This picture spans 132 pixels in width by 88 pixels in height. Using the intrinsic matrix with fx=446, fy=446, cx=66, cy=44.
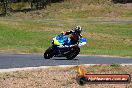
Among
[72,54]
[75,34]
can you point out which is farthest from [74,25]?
[75,34]

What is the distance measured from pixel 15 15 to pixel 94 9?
13.5 metres

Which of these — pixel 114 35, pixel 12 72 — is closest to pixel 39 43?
pixel 114 35

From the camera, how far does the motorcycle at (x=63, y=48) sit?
67.5 feet

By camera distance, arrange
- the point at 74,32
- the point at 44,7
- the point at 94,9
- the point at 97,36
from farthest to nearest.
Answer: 1. the point at 44,7
2. the point at 94,9
3. the point at 97,36
4. the point at 74,32

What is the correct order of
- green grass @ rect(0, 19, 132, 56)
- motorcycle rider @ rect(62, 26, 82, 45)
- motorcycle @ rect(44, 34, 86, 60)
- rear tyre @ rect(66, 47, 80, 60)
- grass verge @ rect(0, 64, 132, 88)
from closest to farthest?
grass verge @ rect(0, 64, 132, 88) < motorcycle rider @ rect(62, 26, 82, 45) < motorcycle @ rect(44, 34, 86, 60) < rear tyre @ rect(66, 47, 80, 60) < green grass @ rect(0, 19, 132, 56)

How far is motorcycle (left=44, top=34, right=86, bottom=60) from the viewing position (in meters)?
20.6

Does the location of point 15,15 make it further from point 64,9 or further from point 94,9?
point 94,9

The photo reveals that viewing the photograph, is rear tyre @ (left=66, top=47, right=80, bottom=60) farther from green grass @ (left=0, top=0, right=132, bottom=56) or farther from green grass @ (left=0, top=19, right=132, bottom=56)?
green grass @ (left=0, top=19, right=132, bottom=56)

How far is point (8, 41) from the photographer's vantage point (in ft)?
115

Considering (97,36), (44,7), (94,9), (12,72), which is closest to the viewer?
(12,72)

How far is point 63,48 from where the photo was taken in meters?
20.9

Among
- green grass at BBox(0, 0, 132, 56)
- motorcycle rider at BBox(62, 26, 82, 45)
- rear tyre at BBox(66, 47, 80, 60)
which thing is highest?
motorcycle rider at BBox(62, 26, 82, 45)

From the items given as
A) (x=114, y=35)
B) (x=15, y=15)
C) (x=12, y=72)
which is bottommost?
(x=15, y=15)

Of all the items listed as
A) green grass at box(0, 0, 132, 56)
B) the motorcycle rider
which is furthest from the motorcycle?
green grass at box(0, 0, 132, 56)
